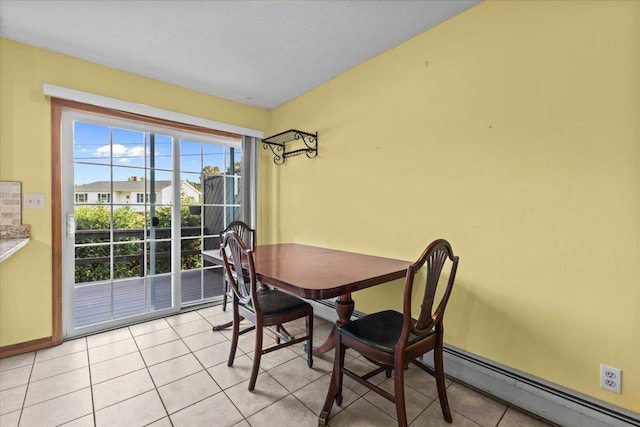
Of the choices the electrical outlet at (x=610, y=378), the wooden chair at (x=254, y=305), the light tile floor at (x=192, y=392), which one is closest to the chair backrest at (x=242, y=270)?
the wooden chair at (x=254, y=305)

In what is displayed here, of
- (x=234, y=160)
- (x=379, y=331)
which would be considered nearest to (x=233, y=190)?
(x=234, y=160)

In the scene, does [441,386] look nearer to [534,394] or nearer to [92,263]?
[534,394]

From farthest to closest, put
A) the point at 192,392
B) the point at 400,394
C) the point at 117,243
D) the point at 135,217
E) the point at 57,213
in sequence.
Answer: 1. the point at 135,217
2. the point at 117,243
3. the point at 57,213
4. the point at 192,392
5. the point at 400,394

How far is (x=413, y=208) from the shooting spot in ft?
7.00

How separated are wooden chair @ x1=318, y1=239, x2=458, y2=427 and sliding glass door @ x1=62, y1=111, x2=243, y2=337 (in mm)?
2254

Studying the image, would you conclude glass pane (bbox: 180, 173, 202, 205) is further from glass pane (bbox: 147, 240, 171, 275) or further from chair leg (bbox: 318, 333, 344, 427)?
chair leg (bbox: 318, 333, 344, 427)

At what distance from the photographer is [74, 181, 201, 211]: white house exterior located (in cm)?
254

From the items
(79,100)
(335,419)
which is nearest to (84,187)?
(79,100)

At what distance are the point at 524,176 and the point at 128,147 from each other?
335 cm

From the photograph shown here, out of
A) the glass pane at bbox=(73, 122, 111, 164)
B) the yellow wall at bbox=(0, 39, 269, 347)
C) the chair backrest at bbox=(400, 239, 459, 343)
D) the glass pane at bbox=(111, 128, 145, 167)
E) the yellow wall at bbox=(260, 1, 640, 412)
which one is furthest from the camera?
the glass pane at bbox=(111, 128, 145, 167)

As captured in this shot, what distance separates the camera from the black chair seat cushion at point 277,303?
186 cm

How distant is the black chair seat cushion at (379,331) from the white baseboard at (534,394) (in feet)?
2.01

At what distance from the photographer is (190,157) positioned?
10.3 ft

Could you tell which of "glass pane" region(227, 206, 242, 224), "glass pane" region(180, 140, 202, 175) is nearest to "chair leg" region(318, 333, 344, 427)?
"glass pane" region(227, 206, 242, 224)
